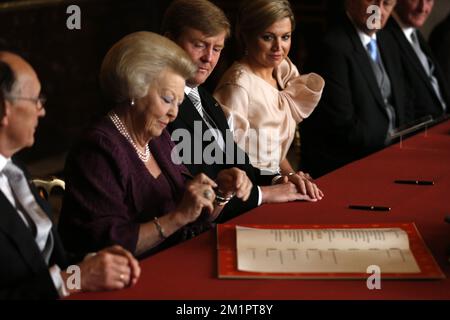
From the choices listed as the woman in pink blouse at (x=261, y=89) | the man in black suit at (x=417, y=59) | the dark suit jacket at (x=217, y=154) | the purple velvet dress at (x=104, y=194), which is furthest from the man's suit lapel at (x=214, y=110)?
the man in black suit at (x=417, y=59)

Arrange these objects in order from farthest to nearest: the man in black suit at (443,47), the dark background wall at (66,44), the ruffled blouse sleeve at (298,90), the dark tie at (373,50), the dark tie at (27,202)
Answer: the dark background wall at (66,44), the man in black suit at (443,47), the dark tie at (373,50), the ruffled blouse sleeve at (298,90), the dark tie at (27,202)

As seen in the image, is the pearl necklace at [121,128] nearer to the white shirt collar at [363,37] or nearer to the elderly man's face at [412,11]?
the white shirt collar at [363,37]

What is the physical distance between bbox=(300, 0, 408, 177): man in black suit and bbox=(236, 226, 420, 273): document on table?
5.67 ft

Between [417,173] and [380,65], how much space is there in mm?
1335

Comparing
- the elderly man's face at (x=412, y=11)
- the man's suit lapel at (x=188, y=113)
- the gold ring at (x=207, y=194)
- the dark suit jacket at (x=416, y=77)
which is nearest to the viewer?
the gold ring at (x=207, y=194)

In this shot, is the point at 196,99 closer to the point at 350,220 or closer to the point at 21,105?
the point at 350,220

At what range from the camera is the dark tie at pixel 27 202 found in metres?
2.15

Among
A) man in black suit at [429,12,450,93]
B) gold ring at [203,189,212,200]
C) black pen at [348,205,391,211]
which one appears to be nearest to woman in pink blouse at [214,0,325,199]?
black pen at [348,205,391,211]

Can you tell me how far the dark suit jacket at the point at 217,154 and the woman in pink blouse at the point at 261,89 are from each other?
148mm

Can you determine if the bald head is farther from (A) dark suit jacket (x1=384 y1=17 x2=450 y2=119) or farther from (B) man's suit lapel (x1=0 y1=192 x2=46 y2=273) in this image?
(A) dark suit jacket (x1=384 y1=17 x2=450 y2=119)

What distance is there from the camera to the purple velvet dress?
2.42 metres

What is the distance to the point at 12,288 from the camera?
196 cm

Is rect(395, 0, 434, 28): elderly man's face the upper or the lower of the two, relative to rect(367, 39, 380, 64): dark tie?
upper

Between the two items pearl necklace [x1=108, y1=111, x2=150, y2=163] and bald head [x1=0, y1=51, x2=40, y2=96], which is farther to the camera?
pearl necklace [x1=108, y1=111, x2=150, y2=163]
